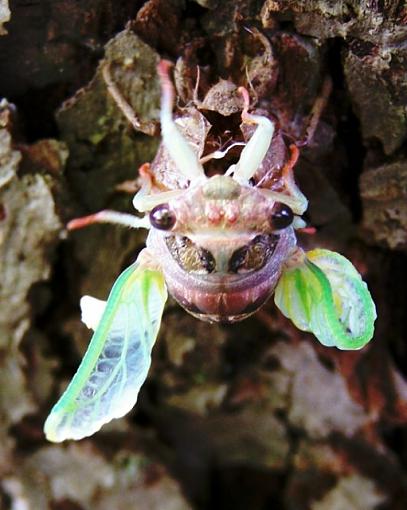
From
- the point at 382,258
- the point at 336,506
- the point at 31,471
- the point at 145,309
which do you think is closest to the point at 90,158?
the point at 145,309

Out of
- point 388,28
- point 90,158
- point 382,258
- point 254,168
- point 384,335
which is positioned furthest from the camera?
point 384,335

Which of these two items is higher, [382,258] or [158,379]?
[382,258]

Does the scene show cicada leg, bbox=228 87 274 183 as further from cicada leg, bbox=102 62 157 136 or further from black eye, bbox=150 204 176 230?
cicada leg, bbox=102 62 157 136

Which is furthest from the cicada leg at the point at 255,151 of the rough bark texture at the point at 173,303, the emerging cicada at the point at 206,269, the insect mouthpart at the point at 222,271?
the rough bark texture at the point at 173,303

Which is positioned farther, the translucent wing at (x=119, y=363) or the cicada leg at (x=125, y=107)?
the cicada leg at (x=125, y=107)

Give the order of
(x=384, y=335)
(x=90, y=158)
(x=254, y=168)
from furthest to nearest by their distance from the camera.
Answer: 1. (x=384, y=335)
2. (x=90, y=158)
3. (x=254, y=168)

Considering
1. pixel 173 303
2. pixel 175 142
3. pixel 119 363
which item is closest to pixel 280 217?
pixel 175 142

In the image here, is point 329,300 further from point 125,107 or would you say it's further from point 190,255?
point 125,107

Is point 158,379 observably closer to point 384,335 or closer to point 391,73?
point 384,335

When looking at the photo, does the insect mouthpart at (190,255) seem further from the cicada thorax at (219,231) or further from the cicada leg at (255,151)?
the cicada leg at (255,151)
